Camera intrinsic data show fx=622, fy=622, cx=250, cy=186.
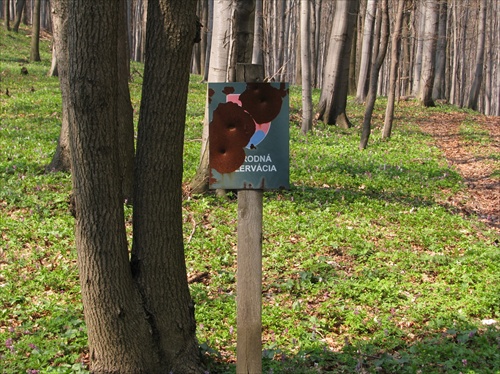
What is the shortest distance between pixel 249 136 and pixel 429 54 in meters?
23.0

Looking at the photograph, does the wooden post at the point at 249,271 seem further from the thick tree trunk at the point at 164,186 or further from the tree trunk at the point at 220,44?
the tree trunk at the point at 220,44

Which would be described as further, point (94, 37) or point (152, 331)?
point (152, 331)

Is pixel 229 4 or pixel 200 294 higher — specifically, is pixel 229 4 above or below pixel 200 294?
above

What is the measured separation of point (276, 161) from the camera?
445cm

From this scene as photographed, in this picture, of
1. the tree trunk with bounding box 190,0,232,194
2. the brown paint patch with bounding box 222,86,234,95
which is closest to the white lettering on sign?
the brown paint patch with bounding box 222,86,234,95

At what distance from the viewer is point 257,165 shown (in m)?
4.43

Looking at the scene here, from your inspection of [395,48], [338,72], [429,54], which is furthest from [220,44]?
[429,54]

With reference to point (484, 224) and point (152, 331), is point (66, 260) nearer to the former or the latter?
point (152, 331)

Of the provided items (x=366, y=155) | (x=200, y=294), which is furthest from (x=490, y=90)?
(x=200, y=294)

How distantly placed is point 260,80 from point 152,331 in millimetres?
2149

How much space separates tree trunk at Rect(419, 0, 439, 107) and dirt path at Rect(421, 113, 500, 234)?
1.64 meters

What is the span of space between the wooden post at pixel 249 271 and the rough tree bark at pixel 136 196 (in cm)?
69

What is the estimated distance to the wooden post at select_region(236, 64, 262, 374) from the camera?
4.48 metres

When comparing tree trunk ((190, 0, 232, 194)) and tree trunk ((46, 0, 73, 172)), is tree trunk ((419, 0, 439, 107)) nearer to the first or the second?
tree trunk ((190, 0, 232, 194))
